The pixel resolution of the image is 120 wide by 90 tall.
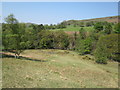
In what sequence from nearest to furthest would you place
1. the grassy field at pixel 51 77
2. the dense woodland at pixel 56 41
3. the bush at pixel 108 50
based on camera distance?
the grassy field at pixel 51 77 < the dense woodland at pixel 56 41 < the bush at pixel 108 50

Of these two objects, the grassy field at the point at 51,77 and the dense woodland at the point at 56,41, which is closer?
the grassy field at the point at 51,77

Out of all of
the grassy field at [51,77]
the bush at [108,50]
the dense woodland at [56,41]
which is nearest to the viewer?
the grassy field at [51,77]

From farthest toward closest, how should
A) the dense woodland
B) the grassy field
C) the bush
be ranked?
the bush
the dense woodland
the grassy field

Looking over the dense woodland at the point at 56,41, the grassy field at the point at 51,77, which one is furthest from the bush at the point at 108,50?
the grassy field at the point at 51,77

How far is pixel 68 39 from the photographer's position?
183 ft

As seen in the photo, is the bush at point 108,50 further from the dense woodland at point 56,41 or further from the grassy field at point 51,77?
the grassy field at point 51,77

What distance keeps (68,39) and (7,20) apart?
31.0 meters

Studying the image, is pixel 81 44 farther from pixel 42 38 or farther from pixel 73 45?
pixel 42 38

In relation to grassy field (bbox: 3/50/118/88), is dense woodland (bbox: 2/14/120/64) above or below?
above

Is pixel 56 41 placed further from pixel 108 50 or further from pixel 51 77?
pixel 51 77

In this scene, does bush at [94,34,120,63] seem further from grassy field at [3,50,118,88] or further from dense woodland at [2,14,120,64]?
grassy field at [3,50,118,88]

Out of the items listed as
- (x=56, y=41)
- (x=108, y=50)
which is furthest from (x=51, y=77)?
(x=56, y=41)

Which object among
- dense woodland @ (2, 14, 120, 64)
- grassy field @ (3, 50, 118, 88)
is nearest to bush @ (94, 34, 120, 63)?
dense woodland @ (2, 14, 120, 64)

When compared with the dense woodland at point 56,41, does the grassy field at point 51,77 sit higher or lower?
lower
